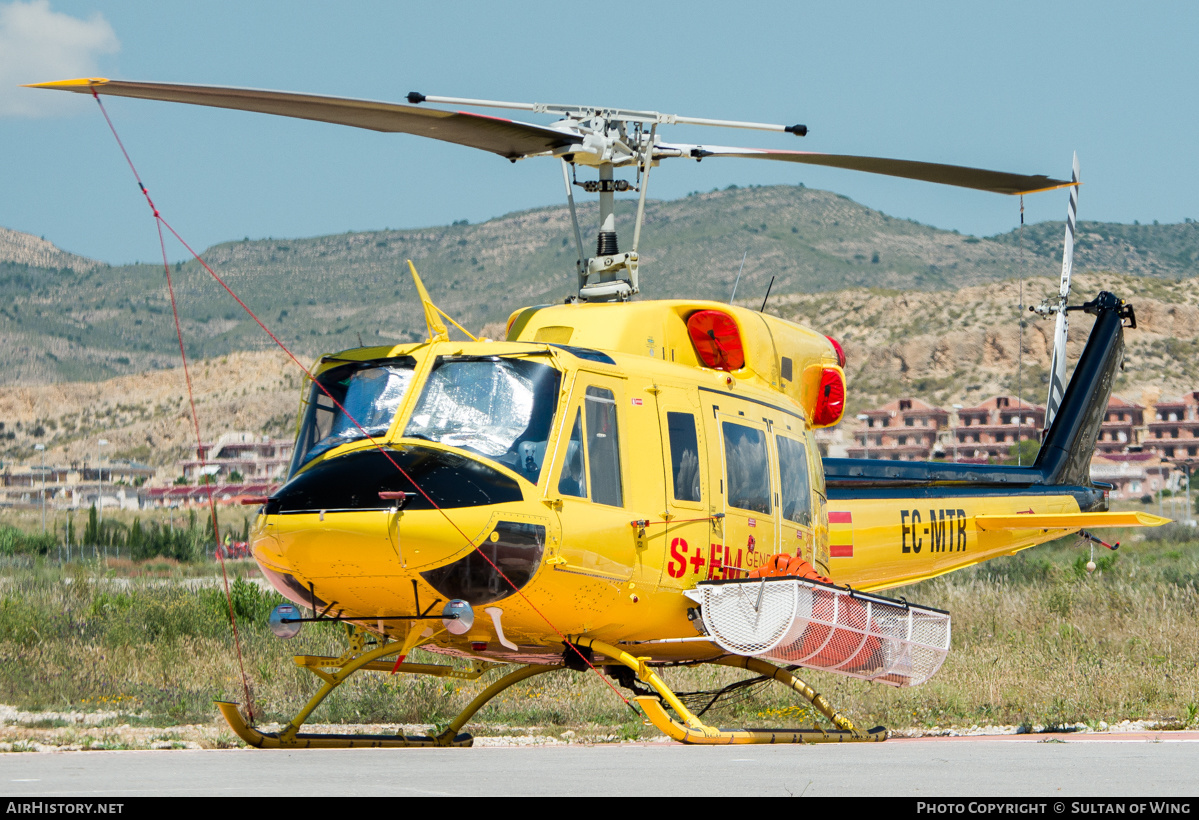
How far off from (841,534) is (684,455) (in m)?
3.84

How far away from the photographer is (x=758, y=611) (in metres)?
9.71

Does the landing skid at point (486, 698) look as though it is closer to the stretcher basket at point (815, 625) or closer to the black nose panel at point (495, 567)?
the stretcher basket at point (815, 625)

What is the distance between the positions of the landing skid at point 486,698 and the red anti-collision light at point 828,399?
2.56 meters

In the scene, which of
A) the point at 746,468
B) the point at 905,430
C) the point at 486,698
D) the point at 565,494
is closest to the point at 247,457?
the point at 905,430

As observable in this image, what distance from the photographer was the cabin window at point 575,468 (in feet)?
29.8

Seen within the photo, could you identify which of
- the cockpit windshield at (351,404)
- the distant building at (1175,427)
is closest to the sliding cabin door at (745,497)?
the cockpit windshield at (351,404)

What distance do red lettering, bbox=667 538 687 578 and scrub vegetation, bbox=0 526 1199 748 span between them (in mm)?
3549

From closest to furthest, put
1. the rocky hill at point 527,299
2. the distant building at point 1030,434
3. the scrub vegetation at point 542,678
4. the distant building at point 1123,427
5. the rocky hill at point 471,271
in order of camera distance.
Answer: the scrub vegetation at point 542,678 → the distant building at point 1030,434 → the distant building at point 1123,427 → the rocky hill at point 527,299 → the rocky hill at point 471,271

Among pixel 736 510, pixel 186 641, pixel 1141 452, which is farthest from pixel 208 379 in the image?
pixel 736 510

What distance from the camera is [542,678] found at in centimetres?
1681

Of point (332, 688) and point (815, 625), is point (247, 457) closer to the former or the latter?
point (332, 688)

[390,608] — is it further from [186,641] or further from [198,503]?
[198,503]

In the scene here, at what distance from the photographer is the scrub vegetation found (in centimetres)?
1369

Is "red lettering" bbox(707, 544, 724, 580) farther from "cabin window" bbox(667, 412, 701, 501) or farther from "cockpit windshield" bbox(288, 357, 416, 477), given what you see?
"cockpit windshield" bbox(288, 357, 416, 477)
